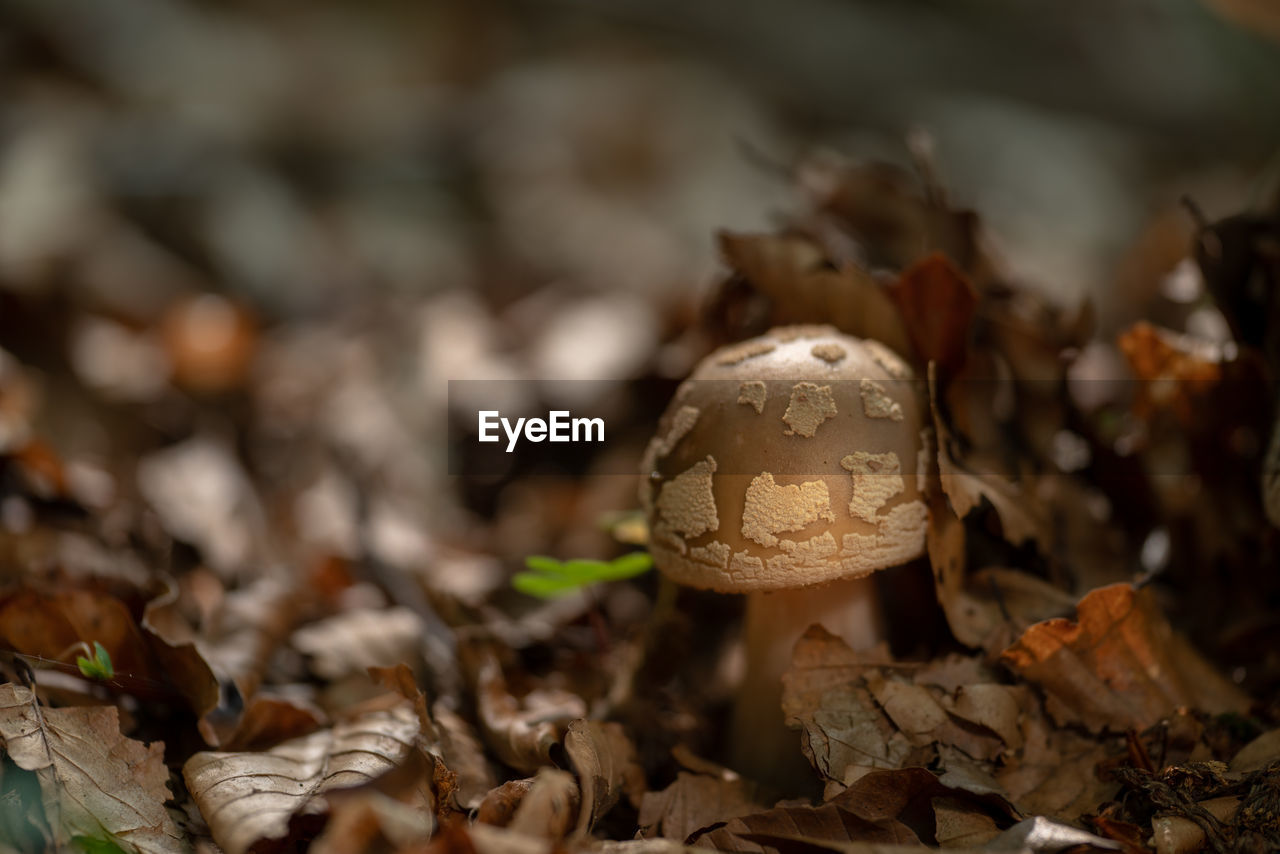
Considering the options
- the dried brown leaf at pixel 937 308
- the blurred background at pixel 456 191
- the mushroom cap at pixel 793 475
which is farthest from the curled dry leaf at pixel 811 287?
the blurred background at pixel 456 191

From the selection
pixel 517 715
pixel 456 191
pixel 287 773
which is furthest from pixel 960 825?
pixel 456 191

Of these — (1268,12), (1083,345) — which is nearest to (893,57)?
(1268,12)

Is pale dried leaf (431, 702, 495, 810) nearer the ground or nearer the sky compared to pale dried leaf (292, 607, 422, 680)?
nearer the sky

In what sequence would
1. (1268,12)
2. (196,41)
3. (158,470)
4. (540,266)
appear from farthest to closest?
(196,41)
(540,266)
(158,470)
(1268,12)

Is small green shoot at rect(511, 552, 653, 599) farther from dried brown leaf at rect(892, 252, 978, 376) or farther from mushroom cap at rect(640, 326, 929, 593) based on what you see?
dried brown leaf at rect(892, 252, 978, 376)

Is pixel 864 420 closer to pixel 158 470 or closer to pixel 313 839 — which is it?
pixel 313 839

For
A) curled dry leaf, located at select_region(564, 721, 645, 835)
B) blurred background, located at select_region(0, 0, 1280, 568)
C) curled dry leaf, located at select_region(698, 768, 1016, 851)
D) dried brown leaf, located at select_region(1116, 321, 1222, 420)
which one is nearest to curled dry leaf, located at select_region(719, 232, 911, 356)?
blurred background, located at select_region(0, 0, 1280, 568)
